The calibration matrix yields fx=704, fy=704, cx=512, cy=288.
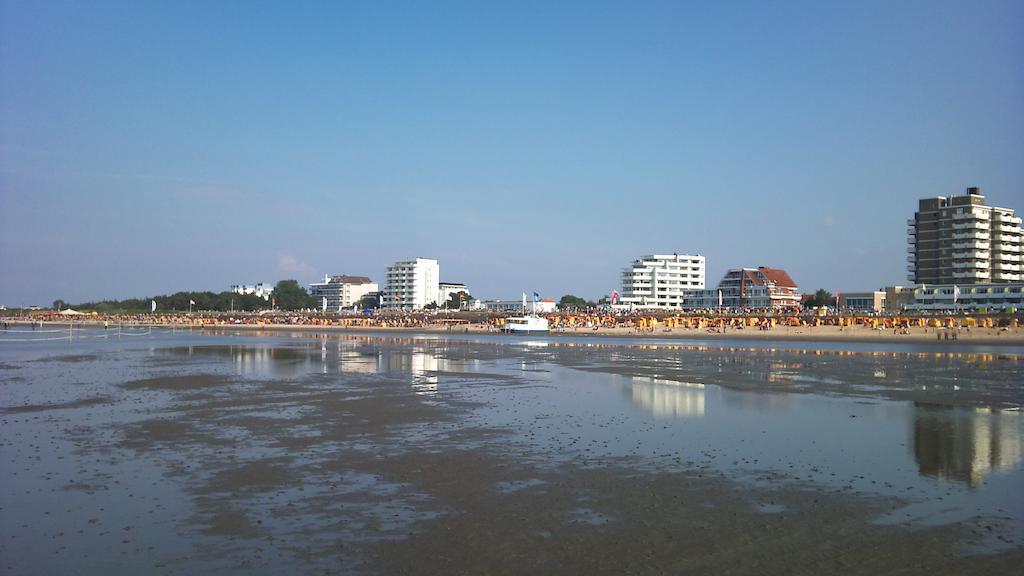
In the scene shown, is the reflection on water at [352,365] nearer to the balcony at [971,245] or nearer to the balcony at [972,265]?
the balcony at [972,265]

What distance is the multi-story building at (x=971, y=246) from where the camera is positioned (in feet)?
402

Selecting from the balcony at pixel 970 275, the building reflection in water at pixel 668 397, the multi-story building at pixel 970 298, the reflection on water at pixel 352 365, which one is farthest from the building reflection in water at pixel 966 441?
the balcony at pixel 970 275

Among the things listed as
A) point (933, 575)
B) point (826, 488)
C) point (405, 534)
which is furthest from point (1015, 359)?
point (405, 534)

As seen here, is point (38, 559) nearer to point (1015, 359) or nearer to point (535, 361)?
point (535, 361)

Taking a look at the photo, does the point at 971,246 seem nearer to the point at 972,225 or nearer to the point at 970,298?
the point at 972,225

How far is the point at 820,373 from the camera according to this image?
109 feet

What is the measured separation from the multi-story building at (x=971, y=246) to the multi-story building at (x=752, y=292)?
26.0 metres

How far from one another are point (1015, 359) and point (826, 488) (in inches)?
1549

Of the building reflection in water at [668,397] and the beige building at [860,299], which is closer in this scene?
the building reflection in water at [668,397]

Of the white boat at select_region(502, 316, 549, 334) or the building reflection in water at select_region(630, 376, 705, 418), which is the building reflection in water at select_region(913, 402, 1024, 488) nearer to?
the building reflection in water at select_region(630, 376, 705, 418)

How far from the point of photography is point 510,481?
465 inches

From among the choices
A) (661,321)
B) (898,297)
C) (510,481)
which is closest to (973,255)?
(898,297)

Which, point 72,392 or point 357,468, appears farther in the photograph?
point 72,392

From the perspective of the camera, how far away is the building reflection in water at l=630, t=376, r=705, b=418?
20406 millimetres
